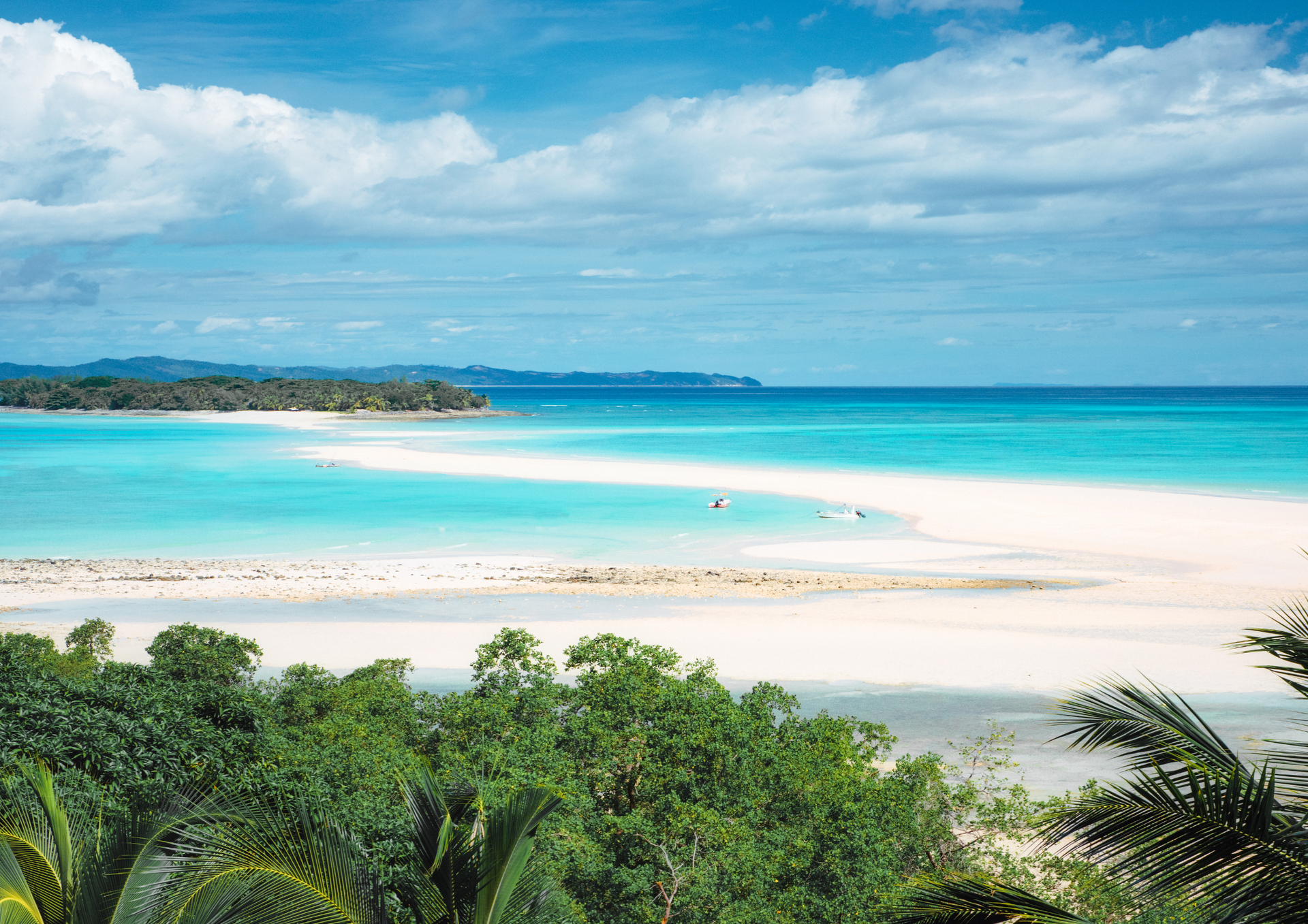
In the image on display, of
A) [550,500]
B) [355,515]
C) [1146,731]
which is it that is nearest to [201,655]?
[1146,731]

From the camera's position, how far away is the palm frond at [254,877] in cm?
574

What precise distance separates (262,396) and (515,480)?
368 ft

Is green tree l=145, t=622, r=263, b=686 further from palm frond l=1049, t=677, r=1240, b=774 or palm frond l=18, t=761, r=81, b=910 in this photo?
palm frond l=1049, t=677, r=1240, b=774

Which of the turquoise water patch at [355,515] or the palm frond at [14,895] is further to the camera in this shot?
the turquoise water patch at [355,515]

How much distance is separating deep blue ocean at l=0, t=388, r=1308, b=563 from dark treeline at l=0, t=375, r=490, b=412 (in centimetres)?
2466

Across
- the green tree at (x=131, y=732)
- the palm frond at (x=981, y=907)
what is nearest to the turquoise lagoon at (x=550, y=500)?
the green tree at (x=131, y=732)

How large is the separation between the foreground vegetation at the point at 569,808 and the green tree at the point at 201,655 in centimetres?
4

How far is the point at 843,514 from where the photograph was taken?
41.6 m

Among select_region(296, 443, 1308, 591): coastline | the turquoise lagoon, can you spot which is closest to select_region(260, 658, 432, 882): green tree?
the turquoise lagoon

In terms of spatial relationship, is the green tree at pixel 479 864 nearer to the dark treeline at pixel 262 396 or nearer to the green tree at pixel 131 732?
the green tree at pixel 131 732

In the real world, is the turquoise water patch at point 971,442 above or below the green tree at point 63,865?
above

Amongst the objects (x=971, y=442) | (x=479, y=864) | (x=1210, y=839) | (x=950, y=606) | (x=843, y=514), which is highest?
(x=971, y=442)

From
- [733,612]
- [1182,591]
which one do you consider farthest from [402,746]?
[1182,591]

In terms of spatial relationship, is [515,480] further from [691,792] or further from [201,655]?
[691,792]
